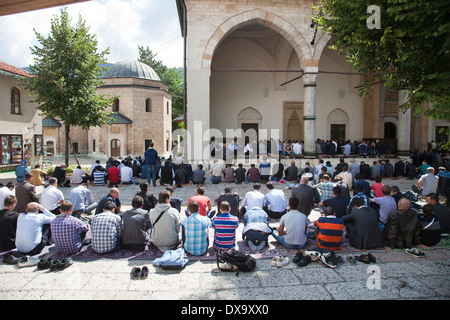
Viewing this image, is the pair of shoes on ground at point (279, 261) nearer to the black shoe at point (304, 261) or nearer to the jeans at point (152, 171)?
the black shoe at point (304, 261)

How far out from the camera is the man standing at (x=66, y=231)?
14.1 feet

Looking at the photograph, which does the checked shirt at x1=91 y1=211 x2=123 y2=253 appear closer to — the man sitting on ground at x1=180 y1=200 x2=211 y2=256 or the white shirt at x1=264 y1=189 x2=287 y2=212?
the man sitting on ground at x1=180 y1=200 x2=211 y2=256

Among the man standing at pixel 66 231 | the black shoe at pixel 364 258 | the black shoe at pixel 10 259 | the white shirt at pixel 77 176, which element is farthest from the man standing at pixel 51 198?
the black shoe at pixel 364 258

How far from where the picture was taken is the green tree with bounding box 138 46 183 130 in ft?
118

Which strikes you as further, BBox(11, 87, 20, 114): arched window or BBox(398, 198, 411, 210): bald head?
BBox(11, 87, 20, 114): arched window

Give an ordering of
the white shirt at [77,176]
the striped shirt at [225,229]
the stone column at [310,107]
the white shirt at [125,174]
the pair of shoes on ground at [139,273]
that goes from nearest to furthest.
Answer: the pair of shoes on ground at [139,273], the striped shirt at [225,229], the white shirt at [77,176], the white shirt at [125,174], the stone column at [310,107]

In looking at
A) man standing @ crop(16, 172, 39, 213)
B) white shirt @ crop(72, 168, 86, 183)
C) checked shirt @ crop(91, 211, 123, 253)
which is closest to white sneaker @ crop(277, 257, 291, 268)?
checked shirt @ crop(91, 211, 123, 253)

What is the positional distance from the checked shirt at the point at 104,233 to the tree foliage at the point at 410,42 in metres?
4.81

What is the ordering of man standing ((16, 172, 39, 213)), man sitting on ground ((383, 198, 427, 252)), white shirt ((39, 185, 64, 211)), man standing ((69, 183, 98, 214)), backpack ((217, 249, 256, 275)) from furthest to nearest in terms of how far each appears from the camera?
1. man standing ((69, 183, 98, 214))
2. white shirt ((39, 185, 64, 211))
3. man standing ((16, 172, 39, 213))
4. man sitting on ground ((383, 198, 427, 252))
5. backpack ((217, 249, 256, 275))

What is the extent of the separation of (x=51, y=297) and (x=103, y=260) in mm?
1032

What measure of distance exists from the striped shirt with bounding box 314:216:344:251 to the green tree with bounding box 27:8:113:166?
35.7 ft

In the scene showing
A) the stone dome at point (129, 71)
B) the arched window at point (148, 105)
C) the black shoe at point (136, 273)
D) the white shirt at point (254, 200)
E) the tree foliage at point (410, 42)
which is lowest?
the black shoe at point (136, 273)

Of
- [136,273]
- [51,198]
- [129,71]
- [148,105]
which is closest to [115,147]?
[148,105]

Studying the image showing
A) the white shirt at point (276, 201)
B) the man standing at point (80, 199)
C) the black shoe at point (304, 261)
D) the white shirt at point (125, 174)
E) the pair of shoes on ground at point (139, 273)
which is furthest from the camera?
the white shirt at point (125, 174)
